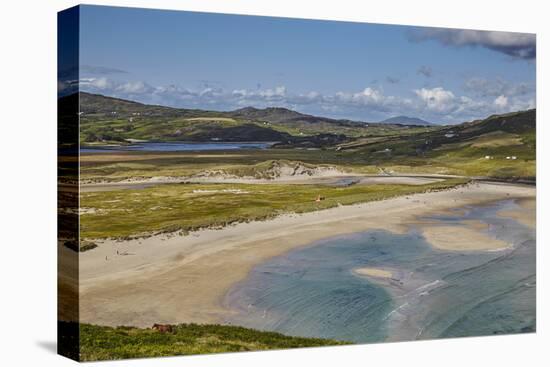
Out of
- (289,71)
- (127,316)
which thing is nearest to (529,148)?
(289,71)

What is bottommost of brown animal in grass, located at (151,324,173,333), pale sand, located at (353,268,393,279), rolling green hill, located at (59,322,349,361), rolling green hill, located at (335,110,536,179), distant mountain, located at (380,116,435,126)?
rolling green hill, located at (59,322,349,361)

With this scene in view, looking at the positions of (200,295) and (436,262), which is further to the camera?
(436,262)

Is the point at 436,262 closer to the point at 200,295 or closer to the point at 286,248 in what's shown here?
the point at 286,248

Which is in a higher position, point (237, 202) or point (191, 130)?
point (191, 130)

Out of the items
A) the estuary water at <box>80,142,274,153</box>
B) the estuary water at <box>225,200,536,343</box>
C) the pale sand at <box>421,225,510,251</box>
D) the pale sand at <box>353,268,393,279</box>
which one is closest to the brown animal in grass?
the estuary water at <box>225,200,536,343</box>

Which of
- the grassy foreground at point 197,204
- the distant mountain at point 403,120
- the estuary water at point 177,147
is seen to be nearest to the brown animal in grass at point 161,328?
the grassy foreground at point 197,204

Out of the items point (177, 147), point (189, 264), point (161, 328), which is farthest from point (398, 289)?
point (177, 147)

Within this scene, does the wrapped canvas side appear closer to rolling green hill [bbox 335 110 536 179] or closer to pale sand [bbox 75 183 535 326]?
pale sand [bbox 75 183 535 326]
